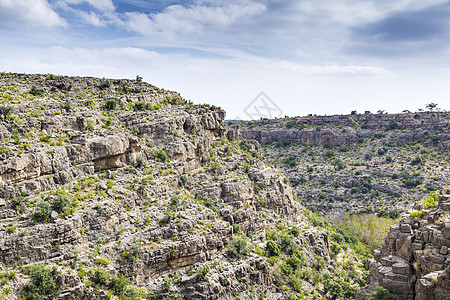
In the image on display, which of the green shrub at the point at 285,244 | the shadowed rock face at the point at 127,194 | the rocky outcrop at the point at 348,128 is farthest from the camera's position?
the rocky outcrop at the point at 348,128

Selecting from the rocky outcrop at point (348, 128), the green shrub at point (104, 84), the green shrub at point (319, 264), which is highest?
the green shrub at point (104, 84)

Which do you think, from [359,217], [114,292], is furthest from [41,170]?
[359,217]

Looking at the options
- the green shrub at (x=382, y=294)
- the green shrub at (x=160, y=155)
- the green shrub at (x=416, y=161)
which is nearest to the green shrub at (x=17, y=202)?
the green shrub at (x=160, y=155)

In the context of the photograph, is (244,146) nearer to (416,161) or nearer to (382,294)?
(382,294)

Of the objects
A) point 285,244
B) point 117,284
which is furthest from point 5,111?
point 285,244

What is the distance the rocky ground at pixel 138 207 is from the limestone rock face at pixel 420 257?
23574mm

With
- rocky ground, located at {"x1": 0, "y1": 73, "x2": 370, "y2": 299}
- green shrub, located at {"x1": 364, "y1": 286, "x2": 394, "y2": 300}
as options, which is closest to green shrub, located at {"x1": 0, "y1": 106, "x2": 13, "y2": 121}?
rocky ground, located at {"x1": 0, "y1": 73, "x2": 370, "y2": 299}

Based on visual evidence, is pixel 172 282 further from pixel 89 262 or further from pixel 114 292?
pixel 89 262

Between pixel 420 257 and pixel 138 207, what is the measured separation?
36.2 metres

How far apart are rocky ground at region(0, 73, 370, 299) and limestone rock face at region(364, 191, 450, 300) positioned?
928 inches

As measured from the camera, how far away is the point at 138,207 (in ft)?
166

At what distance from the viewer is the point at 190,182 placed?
60438 mm

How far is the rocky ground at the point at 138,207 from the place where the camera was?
4019 cm

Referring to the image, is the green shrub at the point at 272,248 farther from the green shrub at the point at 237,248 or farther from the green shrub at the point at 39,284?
the green shrub at the point at 39,284
